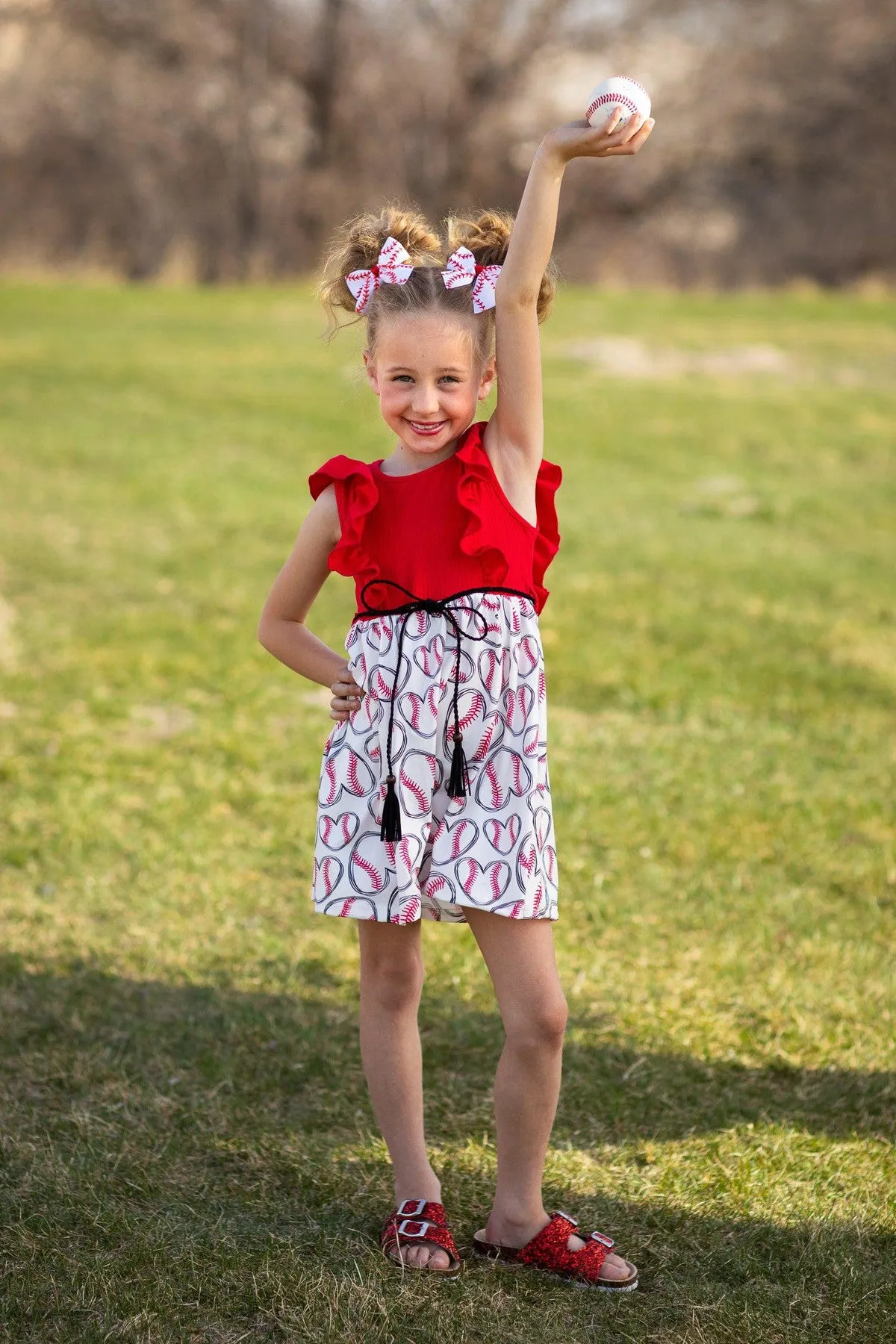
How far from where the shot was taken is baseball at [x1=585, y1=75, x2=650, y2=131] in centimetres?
213

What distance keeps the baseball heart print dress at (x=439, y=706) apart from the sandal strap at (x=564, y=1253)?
55 centimetres

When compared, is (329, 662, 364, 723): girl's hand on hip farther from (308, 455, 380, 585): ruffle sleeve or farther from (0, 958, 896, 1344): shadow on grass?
(0, 958, 896, 1344): shadow on grass

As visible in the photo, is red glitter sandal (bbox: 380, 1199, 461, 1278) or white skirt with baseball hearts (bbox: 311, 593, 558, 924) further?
red glitter sandal (bbox: 380, 1199, 461, 1278)

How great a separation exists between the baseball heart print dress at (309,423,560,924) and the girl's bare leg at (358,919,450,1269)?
0.13 metres

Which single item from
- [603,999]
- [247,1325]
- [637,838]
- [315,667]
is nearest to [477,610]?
[315,667]

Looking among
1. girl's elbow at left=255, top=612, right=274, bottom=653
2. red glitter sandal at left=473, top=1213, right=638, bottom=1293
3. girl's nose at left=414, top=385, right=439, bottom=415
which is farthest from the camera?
girl's elbow at left=255, top=612, right=274, bottom=653

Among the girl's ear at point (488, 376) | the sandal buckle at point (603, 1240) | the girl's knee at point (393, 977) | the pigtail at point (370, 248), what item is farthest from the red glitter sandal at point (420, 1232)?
the pigtail at point (370, 248)

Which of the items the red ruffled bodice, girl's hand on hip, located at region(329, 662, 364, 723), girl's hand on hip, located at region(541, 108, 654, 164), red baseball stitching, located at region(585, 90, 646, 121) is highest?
red baseball stitching, located at region(585, 90, 646, 121)

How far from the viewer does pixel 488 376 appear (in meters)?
2.40

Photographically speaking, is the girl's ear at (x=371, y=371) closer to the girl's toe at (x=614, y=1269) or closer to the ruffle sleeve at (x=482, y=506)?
the ruffle sleeve at (x=482, y=506)

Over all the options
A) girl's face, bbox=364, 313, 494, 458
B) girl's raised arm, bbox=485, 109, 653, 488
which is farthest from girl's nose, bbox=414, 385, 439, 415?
girl's raised arm, bbox=485, 109, 653, 488

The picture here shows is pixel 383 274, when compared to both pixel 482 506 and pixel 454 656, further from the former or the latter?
pixel 454 656

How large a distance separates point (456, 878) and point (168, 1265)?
817mm

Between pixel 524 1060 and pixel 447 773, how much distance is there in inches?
18.5
